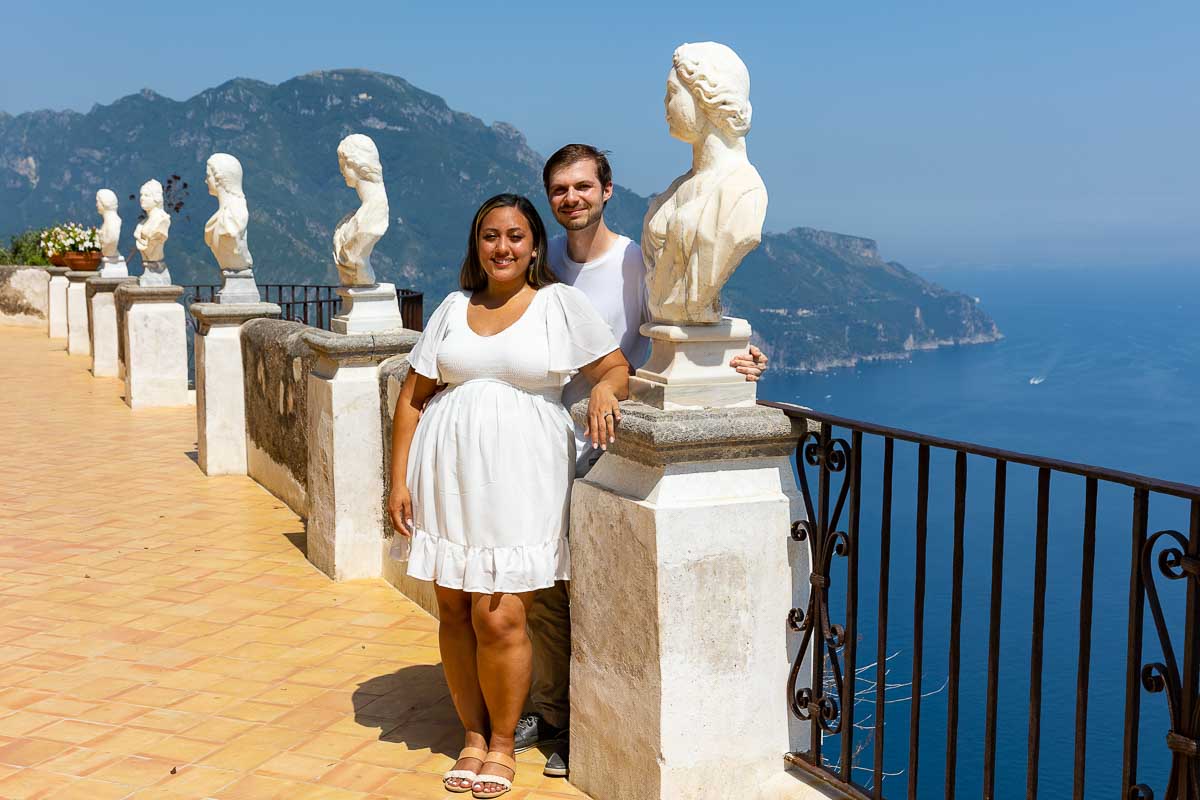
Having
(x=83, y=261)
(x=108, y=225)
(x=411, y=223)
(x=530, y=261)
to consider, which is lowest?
(x=530, y=261)

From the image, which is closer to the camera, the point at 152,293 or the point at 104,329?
the point at 152,293

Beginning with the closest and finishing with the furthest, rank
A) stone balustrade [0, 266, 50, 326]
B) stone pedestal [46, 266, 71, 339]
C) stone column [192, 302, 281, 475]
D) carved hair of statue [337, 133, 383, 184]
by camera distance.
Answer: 1. carved hair of statue [337, 133, 383, 184]
2. stone column [192, 302, 281, 475]
3. stone pedestal [46, 266, 71, 339]
4. stone balustrade [0, 266, 50, 326]

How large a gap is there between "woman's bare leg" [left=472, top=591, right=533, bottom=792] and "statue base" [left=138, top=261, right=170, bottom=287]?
383 inches

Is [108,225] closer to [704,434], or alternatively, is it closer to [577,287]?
[577,287]

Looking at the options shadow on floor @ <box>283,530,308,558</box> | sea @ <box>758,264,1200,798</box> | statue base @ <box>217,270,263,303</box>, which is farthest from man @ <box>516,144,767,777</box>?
statue base @ <box>217,270,263,303</box>

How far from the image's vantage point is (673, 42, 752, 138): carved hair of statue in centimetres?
279

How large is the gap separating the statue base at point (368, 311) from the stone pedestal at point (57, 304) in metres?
14.4

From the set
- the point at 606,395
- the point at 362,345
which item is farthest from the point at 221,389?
the point at 606,395

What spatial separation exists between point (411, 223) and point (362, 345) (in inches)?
6156

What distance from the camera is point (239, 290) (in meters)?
8.84

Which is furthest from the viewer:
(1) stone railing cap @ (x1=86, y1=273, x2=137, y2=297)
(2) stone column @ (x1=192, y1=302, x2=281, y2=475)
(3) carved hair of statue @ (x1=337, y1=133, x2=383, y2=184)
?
(1) stone railing cap @ (x1=86, y1=273, x2=137, y2=297)

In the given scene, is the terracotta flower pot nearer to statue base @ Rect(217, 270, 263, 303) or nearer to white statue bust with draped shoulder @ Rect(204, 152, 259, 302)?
white statue bust with draped shoulder @ Rect(204, 152, 259, 302)

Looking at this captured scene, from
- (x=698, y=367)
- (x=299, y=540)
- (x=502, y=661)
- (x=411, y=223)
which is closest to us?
(x=698, y=367)

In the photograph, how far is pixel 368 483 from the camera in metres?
5.70
